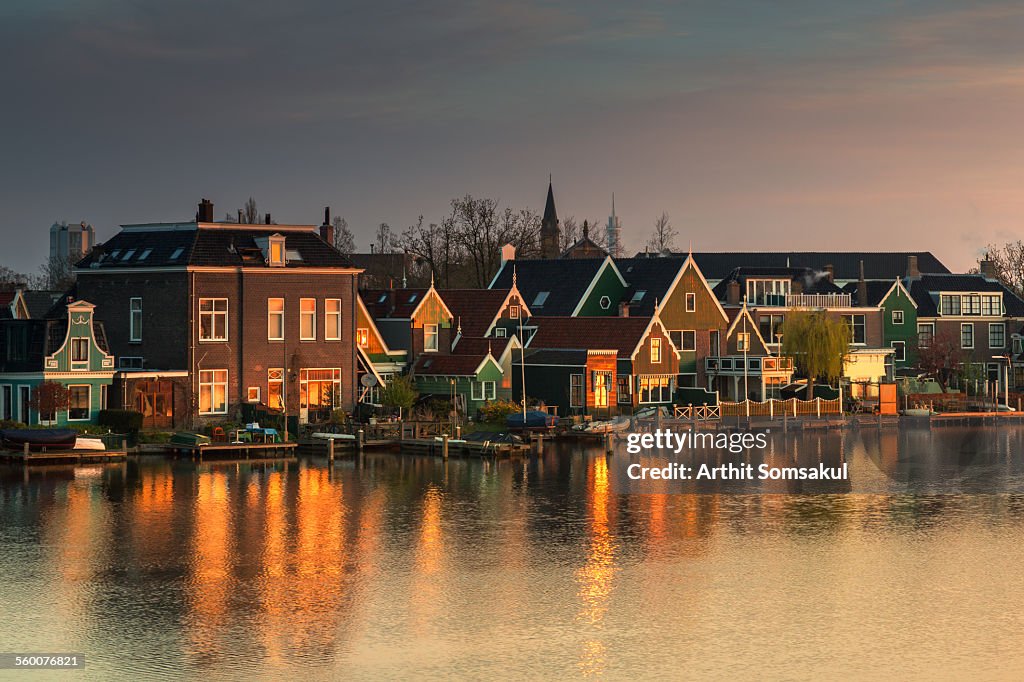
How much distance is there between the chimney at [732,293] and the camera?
9619 centimetres

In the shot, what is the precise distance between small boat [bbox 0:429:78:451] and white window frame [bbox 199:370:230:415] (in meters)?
9.24

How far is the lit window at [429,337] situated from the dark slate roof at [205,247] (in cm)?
885

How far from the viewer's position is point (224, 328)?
67.2 m

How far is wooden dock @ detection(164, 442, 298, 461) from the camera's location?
2376 inches

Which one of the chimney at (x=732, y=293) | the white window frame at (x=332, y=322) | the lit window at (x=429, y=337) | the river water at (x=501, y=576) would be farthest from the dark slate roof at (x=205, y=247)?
the chimney at (x=732, y=293)

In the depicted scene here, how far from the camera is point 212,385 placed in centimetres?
6656

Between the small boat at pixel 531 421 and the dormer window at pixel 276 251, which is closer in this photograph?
the dormer window at pixel 276 251

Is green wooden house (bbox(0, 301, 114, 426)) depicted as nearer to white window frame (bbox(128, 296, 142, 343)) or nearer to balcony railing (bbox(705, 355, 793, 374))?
white window frame (bbox(128, 296, 142, 343))

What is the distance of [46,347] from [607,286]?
38.6 metres

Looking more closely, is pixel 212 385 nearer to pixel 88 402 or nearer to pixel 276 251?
pixel 88 402

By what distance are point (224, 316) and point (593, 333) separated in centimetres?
2168

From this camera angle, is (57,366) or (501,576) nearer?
(501,576)

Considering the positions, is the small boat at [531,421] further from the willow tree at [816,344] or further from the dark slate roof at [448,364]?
the willow tree at [816,344]

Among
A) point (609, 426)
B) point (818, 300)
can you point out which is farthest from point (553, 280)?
point (609, 426)
